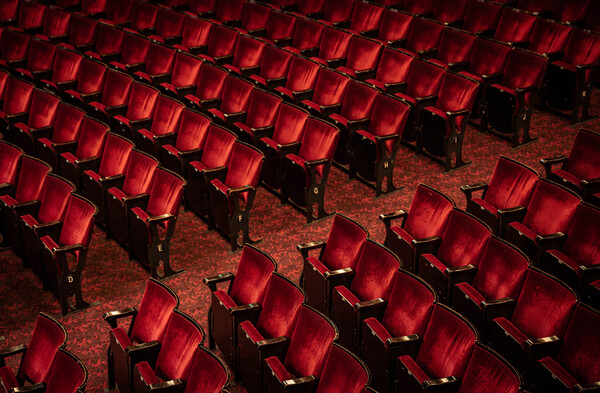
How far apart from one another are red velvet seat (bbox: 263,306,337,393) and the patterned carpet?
0.15 meters

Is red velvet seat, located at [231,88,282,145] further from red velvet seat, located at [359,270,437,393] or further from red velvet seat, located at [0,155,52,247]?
red velvet seat, located at [359,270,437,393]

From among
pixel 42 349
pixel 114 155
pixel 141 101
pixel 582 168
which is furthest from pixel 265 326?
pixel 141 101

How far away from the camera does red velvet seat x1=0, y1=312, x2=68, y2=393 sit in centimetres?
117

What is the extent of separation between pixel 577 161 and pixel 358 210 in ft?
1.67

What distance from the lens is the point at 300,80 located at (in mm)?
2025

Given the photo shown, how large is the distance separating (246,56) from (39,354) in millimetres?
1264

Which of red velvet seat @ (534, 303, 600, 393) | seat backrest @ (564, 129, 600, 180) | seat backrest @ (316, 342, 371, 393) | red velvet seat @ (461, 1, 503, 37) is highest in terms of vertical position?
red velvet seat @ (461, 1, 503, 37)

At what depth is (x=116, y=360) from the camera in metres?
1.23

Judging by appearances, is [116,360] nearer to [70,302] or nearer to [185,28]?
[70,302]

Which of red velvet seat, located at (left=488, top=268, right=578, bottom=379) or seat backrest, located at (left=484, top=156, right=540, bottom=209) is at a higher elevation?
seat backrest, located at (left=484, top=156, right=540, bottom=209)

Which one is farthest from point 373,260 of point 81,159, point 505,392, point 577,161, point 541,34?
point 541,34

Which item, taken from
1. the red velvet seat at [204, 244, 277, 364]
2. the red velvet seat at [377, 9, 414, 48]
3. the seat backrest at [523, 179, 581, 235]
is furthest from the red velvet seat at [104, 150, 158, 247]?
the red velvet seat at [377, 9, 414, 48]

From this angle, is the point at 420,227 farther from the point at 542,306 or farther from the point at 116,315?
the point at 116,315

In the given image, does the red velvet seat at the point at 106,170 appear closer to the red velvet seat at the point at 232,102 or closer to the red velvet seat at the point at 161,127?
the red velvet seat at the point at 161,127
